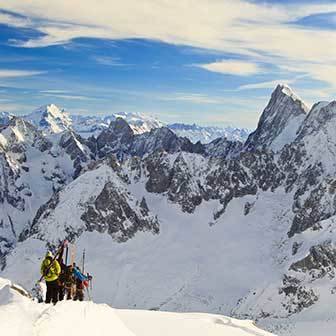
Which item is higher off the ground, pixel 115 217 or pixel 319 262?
pixel 319 262

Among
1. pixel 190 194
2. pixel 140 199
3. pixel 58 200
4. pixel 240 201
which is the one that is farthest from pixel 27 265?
pixel 240 201

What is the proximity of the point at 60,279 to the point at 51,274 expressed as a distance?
1641 millimetres

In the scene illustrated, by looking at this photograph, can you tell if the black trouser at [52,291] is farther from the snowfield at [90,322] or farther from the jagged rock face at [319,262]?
the jagged rock face at [319,262]

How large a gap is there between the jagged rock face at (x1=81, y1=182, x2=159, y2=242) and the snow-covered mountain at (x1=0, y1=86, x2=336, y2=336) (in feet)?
0.98

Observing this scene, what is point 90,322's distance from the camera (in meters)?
18.2

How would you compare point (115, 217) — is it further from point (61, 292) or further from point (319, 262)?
point (61, 292)

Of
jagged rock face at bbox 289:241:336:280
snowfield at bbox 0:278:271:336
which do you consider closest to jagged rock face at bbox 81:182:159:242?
jagged rock face at bbox 289:241:336:280

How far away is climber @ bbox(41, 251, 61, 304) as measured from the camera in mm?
21516

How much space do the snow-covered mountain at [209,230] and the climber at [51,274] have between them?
68366mm

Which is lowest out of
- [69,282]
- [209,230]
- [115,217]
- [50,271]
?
[209,230]

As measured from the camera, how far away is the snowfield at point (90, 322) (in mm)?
14797

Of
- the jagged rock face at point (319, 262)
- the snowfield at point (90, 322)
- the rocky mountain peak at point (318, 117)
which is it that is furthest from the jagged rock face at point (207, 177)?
the snowfield at point (90, 322)

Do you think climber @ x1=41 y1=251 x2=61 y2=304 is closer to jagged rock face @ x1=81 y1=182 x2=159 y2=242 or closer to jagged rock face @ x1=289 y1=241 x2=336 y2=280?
jagged rock face @ x1=289 y1=241 x2=336 y2=280

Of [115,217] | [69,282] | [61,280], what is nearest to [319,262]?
[115,217]
